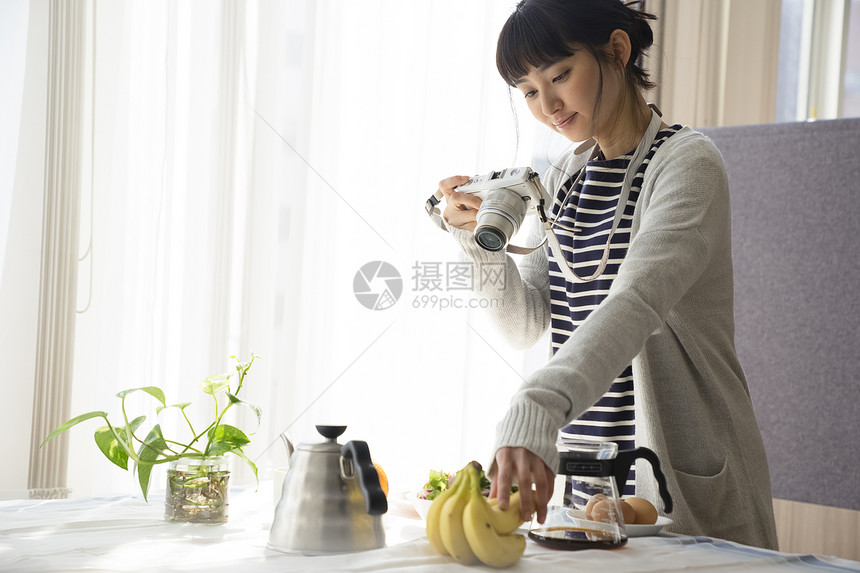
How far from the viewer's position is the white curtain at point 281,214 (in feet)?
5.91

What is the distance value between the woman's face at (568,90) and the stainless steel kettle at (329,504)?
600mm

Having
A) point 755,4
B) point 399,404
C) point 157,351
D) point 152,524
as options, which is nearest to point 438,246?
point 399,404

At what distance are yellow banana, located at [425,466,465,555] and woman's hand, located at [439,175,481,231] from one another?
48 cm

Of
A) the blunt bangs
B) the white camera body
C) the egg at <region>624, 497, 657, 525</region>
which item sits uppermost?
the blunt bangs

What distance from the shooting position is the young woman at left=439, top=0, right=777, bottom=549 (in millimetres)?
871

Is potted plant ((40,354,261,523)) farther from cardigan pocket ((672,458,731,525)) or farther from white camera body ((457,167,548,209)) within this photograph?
cardigan pocket ((672,458,731,525))

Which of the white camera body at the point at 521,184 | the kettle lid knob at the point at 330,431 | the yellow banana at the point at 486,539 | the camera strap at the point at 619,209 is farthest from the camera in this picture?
the camera strap at the point at 619,209

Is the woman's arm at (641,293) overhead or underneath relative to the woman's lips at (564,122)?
underneath

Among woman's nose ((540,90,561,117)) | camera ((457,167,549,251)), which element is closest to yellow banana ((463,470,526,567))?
camera ((457,167,549,251))

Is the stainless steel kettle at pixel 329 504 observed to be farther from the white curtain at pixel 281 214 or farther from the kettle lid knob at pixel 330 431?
the white curtain at pixel 281 214

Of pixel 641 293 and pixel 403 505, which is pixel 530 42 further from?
pixel 403 505

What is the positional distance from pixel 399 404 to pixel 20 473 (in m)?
0.83

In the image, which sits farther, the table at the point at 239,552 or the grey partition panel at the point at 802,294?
the grey partition panel at the point at 802,294

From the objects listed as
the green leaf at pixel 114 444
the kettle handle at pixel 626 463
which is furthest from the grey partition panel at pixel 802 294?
the green leaf at pixel 114 444
